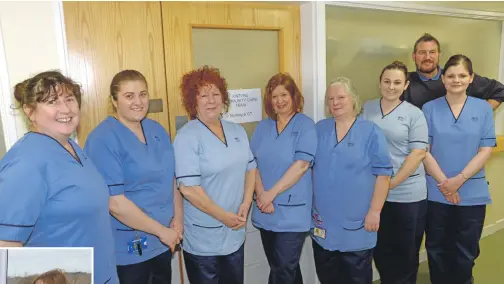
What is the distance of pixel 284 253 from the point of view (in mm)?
1888

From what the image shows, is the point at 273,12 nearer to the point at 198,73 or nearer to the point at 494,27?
the point at 198,73

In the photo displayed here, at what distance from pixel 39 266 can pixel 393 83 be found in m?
1.77

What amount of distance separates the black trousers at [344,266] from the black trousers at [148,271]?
2.58ft

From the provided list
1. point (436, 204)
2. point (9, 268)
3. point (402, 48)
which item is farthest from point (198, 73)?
point (402, 48)

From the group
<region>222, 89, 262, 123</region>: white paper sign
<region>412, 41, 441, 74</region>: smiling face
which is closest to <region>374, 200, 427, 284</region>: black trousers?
<region>412, 41, 441, 74</region>: smiling face

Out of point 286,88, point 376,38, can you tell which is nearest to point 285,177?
point 286,88

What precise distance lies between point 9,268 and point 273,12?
1.86 meters

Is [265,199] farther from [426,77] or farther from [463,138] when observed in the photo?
[426,77]

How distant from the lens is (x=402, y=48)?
8.93 feet

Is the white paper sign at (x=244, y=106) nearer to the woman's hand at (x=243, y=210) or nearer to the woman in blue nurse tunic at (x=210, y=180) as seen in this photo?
the woman in blue nurse tunic at (x=210, y=180)

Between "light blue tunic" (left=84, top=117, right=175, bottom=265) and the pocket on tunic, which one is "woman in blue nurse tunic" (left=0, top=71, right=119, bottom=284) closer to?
"light blue tunic" (left=84, top=117, right=175, bottom=265)

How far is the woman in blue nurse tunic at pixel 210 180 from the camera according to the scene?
5.32 ft

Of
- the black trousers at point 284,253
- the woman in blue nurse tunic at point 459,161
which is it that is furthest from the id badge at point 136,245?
the woman in blue nurse tunic at point 459,161

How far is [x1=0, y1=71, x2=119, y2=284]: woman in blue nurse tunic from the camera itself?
99 cm
